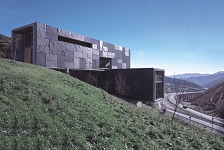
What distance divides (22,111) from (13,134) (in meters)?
1.10

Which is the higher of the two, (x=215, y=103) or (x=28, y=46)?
(x=28, y=46)

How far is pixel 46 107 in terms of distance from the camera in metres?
5.29

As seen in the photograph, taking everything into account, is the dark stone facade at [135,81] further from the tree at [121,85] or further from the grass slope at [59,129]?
the grass slope at [59,129]

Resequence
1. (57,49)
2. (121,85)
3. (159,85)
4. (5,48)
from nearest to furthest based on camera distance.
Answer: (57,49)
(121,85)
(159,85)
(5,48)

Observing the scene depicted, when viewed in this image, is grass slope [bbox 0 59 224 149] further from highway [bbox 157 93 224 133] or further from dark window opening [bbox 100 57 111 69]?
dark window opening [bbox 100 57 111 69]

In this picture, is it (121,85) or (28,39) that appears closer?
(28,39)

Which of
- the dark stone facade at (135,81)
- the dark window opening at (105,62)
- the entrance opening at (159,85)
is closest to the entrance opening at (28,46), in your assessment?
the dark stone facade at (135,81)

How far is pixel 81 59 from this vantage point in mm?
19578

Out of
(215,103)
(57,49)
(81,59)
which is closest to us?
(215,103)

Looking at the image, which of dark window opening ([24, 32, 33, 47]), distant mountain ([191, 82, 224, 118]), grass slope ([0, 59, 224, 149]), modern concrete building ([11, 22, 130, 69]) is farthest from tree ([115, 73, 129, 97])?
grass slope ([0, 59, 224, 149])

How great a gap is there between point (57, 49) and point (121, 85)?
28.5 ft

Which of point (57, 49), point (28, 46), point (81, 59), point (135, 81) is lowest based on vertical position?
point (135, 81)

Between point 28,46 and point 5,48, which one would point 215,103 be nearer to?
point 28,46

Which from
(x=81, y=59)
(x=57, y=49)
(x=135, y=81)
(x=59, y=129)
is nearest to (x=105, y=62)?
(x=81, y=59)
